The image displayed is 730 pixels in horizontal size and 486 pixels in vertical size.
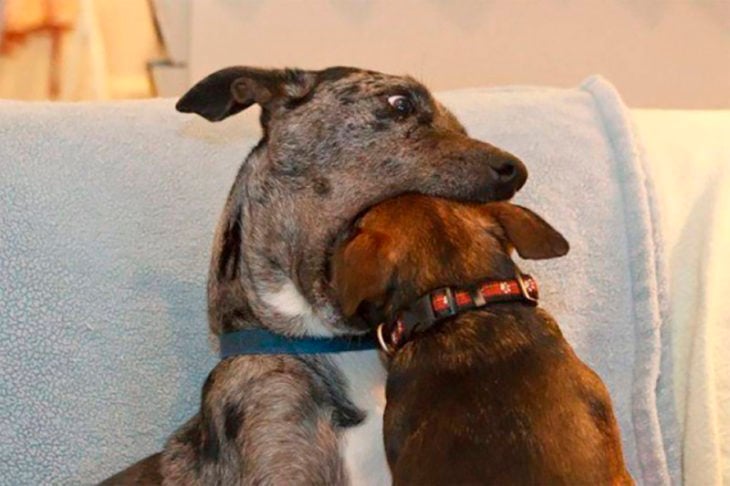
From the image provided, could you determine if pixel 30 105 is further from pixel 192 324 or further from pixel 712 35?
pixel 712 35

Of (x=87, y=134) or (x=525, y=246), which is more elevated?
(x=525, y=246)

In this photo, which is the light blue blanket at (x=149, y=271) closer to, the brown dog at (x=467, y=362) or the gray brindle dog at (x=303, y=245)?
the gray brindle dog at (x=303, y=245)

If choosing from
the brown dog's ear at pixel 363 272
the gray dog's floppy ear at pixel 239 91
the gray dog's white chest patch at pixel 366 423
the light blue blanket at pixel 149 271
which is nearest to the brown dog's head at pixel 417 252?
the brown dog's ear at pixel 363 272

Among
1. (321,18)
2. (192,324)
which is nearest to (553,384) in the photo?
(192,324)

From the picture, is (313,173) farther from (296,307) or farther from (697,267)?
(697,267)

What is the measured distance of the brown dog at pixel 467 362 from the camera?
109cm

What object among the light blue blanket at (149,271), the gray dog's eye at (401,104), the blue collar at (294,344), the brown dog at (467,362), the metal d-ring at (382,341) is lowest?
the light blue blanket at (149,271)

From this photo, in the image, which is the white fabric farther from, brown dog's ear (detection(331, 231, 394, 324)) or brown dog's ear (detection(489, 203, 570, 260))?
brown dog's ear (detection(331, 231, 394, 324))

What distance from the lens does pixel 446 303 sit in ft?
3.93

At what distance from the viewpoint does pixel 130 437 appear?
163 centimetres

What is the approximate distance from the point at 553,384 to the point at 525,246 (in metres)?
0.22

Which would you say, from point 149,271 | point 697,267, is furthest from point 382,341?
point 697,267

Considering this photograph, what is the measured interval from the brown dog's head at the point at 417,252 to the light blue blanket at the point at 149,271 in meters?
0.44

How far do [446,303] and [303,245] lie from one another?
29 cm
